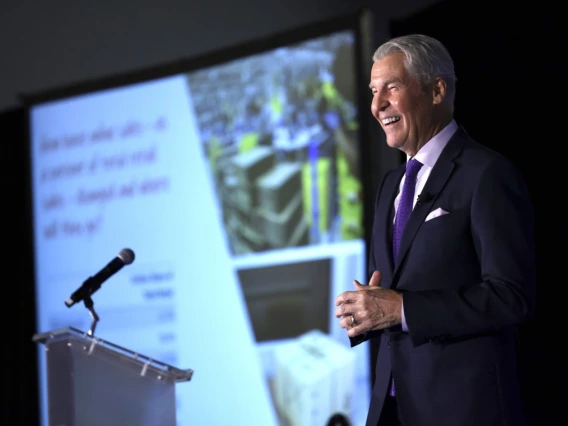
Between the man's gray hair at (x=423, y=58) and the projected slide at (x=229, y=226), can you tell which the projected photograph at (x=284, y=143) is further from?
the man's gray hair at (x=423, y=58)

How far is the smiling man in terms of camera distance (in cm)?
136

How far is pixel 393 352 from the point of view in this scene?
1.49 metres

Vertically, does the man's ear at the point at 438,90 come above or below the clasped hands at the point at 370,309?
above

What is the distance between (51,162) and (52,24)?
1092mm

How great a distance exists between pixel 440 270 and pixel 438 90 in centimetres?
38

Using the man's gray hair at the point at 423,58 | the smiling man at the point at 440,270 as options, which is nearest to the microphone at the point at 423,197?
the smiling man at the point at 440,270

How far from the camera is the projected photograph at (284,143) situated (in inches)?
141

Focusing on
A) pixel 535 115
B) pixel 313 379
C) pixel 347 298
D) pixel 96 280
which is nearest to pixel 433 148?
pixel 347 298

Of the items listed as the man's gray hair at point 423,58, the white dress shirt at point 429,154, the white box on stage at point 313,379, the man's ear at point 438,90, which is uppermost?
the man's gray hair at point 423,58

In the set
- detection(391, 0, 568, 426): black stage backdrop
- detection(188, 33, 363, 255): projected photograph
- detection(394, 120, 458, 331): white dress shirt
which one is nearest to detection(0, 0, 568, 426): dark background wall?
detection(391, 0, 568, 426): black stage backdrop

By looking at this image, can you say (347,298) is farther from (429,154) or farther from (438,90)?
(438,90)

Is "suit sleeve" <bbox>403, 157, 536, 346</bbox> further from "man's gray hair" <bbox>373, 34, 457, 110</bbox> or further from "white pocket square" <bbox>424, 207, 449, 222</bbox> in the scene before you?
"man's gray hair" <bbox>373, 34, 457, 110</bbox>

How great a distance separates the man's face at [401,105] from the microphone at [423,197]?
0.12m

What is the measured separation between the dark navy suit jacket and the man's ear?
10 cm
